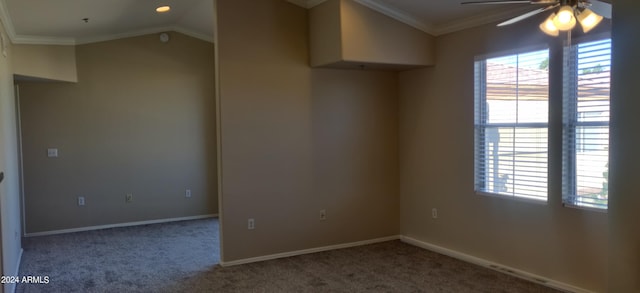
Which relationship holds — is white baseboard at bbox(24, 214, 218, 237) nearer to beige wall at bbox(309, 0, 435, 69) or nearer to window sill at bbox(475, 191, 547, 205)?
beige wall at bbox(309, 0, 435, 69)

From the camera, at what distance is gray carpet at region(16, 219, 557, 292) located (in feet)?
13.1

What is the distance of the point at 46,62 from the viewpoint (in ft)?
19.0

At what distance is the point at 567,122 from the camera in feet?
12.3

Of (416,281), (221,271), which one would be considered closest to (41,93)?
(221,271)

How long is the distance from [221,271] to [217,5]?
2.60m

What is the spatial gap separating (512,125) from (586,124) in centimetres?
71

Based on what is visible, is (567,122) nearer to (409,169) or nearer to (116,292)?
(409,169)

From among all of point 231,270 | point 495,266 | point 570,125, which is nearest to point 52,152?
point 231,270

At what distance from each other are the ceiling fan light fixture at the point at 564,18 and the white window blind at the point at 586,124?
1083 mm

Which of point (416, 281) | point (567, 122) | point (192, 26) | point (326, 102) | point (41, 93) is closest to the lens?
point (567, 122)

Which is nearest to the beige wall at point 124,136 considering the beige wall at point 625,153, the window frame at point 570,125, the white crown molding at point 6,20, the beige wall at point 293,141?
the white crown molding at point 6,20

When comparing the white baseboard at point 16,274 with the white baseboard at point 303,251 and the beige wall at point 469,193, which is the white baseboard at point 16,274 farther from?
the beige wall at point 469,193

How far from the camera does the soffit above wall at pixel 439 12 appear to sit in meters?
4.16

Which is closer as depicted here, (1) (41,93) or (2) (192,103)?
(1) (41,93)
